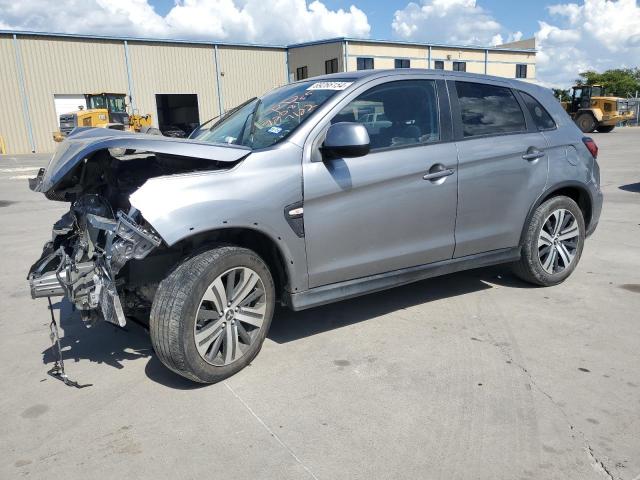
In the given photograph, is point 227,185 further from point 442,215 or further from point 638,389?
point 638,389

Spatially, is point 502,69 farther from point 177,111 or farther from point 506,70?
point 177,111

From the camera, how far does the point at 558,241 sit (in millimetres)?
4961

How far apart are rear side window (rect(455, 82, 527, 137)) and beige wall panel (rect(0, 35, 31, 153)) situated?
3463 centimetres

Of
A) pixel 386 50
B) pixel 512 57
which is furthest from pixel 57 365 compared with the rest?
pixel 512 57

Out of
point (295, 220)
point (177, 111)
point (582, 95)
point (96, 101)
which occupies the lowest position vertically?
point (295, 220)

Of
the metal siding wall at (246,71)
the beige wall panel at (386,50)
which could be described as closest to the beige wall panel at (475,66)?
the beige wall panel at (386,50)

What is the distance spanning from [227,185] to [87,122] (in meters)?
29.1

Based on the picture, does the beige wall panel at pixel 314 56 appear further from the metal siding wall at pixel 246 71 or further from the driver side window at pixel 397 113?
the driver side window at pixel 397 113

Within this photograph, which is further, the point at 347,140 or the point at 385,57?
the point at 385,57

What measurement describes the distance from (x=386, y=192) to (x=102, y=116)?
2915 cm

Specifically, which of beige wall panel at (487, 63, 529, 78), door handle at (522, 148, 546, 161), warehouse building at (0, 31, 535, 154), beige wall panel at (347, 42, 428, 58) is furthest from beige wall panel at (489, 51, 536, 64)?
door handle at (522, 148, 546, 161)

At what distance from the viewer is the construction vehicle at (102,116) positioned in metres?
29.3

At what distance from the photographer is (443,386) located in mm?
3322

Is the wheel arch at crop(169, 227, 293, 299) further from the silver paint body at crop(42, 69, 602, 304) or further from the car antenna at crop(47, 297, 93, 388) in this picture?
the car antenna at crop(47, 297, 93, 388)
